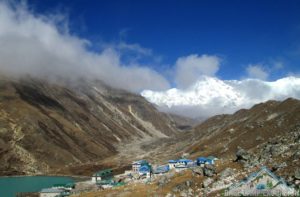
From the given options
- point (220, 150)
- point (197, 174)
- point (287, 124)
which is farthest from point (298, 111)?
point (197, 174)

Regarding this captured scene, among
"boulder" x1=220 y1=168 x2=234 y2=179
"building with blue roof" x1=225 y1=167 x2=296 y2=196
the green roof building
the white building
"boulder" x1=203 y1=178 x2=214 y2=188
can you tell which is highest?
the green roof building

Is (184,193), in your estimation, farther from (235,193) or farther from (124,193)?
(124,193)

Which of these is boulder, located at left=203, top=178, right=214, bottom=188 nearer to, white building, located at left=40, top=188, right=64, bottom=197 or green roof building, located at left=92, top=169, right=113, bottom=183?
white building, located at left=40, top=188, right=64, bottom=197

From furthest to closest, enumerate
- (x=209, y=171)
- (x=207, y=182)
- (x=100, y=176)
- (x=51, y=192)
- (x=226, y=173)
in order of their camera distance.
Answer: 1. (x=100, y=176)
2. (x=51, y=192)
3. (x=209, y=171)
4. (x=207, y=182)
5. (x=226, y=173)

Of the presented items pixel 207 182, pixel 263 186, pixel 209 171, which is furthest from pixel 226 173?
pixel 263 186

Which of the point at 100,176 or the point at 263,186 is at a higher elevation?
the point at 100,176

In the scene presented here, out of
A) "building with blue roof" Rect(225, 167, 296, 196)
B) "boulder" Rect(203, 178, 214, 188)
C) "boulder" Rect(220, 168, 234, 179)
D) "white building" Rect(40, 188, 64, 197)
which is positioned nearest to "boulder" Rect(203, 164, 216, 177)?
"boulder" Rect(203, 178, 214, 188)

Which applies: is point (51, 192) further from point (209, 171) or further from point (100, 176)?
point (209, 171)

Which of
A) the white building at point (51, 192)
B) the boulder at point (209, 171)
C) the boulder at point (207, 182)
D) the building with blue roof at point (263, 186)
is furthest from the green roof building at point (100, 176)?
the building with blue roof at point (263, 186)

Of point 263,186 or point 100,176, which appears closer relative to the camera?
point 263,186

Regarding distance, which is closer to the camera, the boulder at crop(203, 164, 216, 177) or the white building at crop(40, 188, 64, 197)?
the boulder at crop(203, 164, 216, 177)

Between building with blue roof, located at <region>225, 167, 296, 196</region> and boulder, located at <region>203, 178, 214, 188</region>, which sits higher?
boulder, located at <region>203, 178, 214, 188</region>
